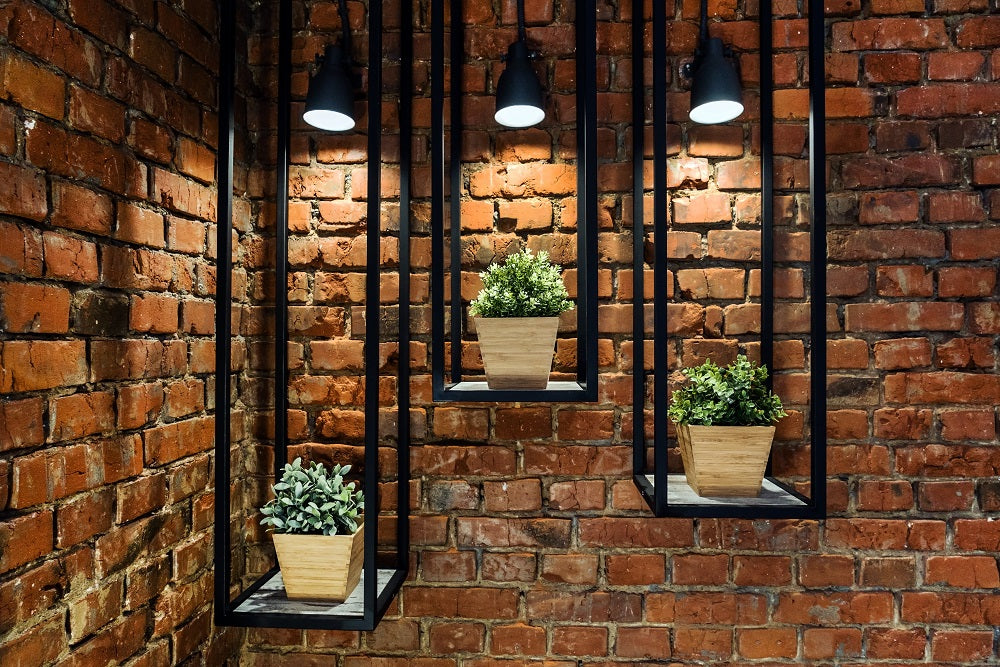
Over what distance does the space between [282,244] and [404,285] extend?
0.40 meters

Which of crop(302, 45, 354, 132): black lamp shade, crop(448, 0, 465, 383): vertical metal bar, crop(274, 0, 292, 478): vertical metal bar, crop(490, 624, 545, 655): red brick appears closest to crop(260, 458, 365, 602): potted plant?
crop(274, 0, 292, 478): vertical metal bar

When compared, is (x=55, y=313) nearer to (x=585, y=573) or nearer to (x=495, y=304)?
(x=495, y=304)

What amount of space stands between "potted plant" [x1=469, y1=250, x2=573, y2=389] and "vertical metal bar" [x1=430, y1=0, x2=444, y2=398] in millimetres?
87

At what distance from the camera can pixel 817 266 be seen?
3.81 ft

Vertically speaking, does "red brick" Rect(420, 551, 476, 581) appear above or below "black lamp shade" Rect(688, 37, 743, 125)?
below

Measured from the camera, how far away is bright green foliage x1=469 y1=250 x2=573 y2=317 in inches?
48.8

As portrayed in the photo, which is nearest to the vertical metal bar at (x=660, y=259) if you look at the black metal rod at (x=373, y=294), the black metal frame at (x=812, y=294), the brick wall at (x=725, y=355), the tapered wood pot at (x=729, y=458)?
the black metal frame at (x=812, y=294)

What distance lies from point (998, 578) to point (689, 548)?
0.75 metres

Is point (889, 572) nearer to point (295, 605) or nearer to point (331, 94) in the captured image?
point (295, 605)

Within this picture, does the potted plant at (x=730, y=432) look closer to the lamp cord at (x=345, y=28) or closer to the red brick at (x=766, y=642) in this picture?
the red brick at (x=766, y=642)

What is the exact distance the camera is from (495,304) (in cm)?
124

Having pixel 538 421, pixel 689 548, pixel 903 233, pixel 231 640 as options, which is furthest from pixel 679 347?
pixel 231 640

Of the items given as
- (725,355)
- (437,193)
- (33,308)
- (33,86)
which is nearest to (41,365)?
(33,308)

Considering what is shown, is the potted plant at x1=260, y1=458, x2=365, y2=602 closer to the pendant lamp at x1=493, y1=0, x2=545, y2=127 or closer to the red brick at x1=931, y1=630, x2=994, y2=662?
the pendant lamp at x1=493, y1=0, x2=545, y2=127
